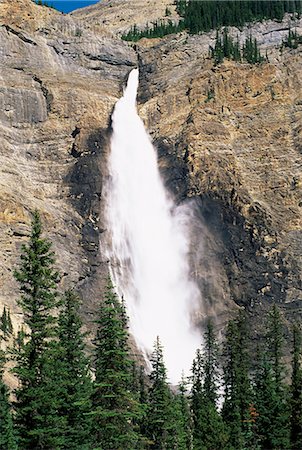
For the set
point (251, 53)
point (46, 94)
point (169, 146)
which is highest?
point (251, 53)

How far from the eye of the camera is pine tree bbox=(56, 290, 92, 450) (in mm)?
33191

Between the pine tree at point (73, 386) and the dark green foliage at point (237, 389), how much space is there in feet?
44.8

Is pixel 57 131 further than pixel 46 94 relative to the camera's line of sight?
No

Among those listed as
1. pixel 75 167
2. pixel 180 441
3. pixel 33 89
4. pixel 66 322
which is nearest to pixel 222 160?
pixel 75 167

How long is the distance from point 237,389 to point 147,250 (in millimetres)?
41257

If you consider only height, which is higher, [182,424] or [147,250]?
[147,250]

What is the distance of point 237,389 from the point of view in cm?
5059

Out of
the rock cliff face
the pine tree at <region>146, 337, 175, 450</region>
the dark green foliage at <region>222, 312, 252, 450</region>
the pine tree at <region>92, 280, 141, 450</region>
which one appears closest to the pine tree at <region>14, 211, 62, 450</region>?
the pine tree at <region>92, 280, 141, 450</region>

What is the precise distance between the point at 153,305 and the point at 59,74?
41.1 meters

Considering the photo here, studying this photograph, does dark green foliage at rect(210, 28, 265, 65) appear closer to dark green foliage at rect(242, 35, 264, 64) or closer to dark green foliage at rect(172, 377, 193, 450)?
dark green foliage at rect(242, 35, 264, 64)

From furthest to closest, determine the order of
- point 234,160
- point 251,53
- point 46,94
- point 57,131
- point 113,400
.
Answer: point 251,53
point 46,94
point 57,131
point 234,160
point 113,400

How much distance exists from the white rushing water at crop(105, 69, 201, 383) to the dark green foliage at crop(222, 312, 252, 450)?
20.6 meters

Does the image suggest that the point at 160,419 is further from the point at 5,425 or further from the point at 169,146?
the point at 169,146

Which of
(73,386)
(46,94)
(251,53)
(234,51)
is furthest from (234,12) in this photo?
(73,386)
